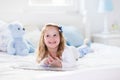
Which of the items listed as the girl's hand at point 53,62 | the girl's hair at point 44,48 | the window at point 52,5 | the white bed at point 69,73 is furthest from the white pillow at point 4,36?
the window at point 52,5

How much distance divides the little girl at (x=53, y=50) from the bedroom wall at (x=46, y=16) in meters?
1.02

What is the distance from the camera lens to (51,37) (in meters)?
1.72

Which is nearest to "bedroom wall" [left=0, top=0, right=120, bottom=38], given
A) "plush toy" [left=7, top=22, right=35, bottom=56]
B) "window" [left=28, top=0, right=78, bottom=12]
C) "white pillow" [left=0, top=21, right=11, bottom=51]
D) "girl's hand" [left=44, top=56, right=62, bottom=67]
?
"window" [left=28, top=0, right=78, bottom=12]

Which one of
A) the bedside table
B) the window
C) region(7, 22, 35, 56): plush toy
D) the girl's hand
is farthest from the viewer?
the window

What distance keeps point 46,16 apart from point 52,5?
275 mm

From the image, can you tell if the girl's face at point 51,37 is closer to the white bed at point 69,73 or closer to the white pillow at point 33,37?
the white bed at point 69,73

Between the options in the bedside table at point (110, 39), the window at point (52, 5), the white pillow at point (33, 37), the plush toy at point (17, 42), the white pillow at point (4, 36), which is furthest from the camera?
the window at point (52, 5)

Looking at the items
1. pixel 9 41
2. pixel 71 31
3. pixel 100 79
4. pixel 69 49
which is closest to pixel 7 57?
pixel 9 41

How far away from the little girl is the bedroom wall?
1017 mm

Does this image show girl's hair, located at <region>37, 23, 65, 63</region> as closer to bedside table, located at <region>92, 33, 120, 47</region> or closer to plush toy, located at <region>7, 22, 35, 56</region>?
plush toy, located at <region>7, 22, 35, 56</region>

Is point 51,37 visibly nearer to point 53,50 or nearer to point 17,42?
point 53,50

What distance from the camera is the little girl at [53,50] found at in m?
1.66

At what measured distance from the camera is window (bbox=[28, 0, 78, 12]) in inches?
127

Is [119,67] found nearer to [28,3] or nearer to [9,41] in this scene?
[9,41]
